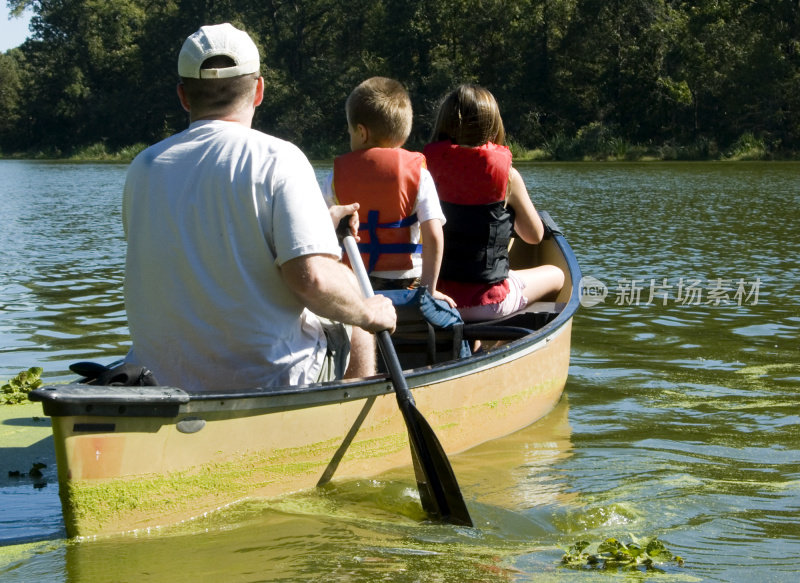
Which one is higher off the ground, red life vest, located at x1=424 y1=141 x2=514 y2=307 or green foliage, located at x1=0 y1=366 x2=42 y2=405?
red life vest, located at x1=424 y1=141 x2=514 y2=307

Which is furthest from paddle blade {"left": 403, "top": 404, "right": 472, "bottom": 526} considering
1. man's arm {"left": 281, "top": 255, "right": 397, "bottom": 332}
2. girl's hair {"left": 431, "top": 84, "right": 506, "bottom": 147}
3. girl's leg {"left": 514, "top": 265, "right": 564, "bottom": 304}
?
girl's leg {"left": 514, "top": 265, "right": 564, "bottom": 304}

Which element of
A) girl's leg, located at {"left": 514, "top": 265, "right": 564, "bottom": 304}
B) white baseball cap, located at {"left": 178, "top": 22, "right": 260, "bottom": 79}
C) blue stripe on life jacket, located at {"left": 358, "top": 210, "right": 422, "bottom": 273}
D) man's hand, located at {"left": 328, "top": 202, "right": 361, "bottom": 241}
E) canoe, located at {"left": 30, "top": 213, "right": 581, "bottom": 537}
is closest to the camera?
canoe, located at {"left": 30, "top": 213, "right": 581, "bottom": 537}

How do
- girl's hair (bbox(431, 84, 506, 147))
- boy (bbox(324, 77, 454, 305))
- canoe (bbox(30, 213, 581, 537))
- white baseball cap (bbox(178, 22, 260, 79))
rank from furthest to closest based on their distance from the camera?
girl's hair (bbox(431, 84, 506, 147)), boy (bbox(324, 77, 454, 305)), white baseball cap (bbox(178, 22, 260, 79)), canoe (bbox(30, 213, 581, 537))

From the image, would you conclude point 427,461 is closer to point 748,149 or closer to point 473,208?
point 473,208

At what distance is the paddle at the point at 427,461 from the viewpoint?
372cm

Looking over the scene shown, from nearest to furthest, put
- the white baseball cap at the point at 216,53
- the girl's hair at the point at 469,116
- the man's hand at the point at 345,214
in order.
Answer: the white baseball cap at the point at 216,53, the man's hand at the point at 345,214, the girl's hair at the point at 469,116

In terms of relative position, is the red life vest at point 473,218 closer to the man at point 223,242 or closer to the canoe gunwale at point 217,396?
the canoe gunwale at point 217,396

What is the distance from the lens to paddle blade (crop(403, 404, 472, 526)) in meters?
3.71

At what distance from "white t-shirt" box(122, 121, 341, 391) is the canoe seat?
3.51 ft

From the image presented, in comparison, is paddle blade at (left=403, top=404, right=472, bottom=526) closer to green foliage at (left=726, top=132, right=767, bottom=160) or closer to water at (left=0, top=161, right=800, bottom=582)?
water at (left=0, top=161, right=800, bottom=582)

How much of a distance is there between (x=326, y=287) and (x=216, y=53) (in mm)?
756

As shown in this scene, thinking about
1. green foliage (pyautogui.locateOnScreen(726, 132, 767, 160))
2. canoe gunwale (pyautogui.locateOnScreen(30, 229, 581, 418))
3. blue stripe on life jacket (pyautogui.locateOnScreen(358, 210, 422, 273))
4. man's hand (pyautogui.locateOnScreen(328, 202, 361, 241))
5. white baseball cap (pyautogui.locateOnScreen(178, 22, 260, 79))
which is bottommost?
green foliage (pyautogui.locateOnScreen(726, 132, 767, 160))

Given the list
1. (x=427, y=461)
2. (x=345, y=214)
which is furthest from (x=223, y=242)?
(x=427, y=461)

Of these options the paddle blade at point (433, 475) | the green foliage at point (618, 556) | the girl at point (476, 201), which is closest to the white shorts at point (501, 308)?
the girl at point (476, 201)
